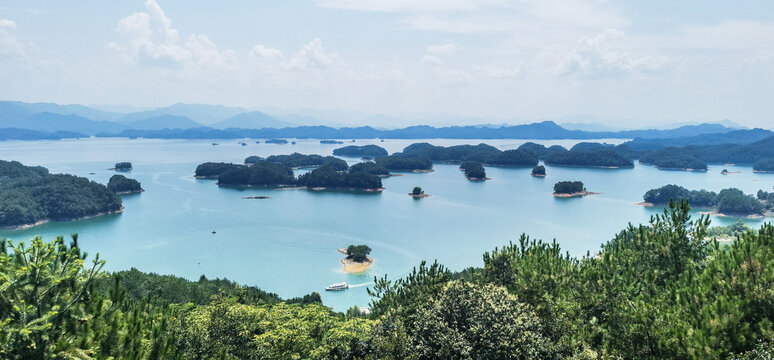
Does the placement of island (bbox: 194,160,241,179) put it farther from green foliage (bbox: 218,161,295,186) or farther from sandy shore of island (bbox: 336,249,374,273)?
sandy shore of island (bbox: 336,249,374,273)

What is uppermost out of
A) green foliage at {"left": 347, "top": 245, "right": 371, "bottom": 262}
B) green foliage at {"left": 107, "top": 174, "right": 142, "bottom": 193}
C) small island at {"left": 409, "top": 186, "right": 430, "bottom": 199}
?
green foliage at {"left": 107, "top": 174, "right": 142, "bottom": 193}

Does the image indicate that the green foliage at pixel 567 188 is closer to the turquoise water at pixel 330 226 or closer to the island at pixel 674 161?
the turquoise water at pixel 330 226

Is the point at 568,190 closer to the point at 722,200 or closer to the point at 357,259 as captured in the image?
the point at 722,200

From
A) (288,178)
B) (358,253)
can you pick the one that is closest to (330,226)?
(358,253)

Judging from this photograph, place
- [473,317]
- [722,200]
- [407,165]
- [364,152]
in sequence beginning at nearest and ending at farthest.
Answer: [473,317] → [722,200] → [407,165] → [364,152]

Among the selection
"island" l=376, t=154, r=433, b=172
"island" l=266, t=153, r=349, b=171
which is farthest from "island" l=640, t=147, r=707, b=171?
"island" l=266, t=153, r=349, b=171

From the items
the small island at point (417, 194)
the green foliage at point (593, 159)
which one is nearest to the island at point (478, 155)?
the green foliage at point (593, 159)
